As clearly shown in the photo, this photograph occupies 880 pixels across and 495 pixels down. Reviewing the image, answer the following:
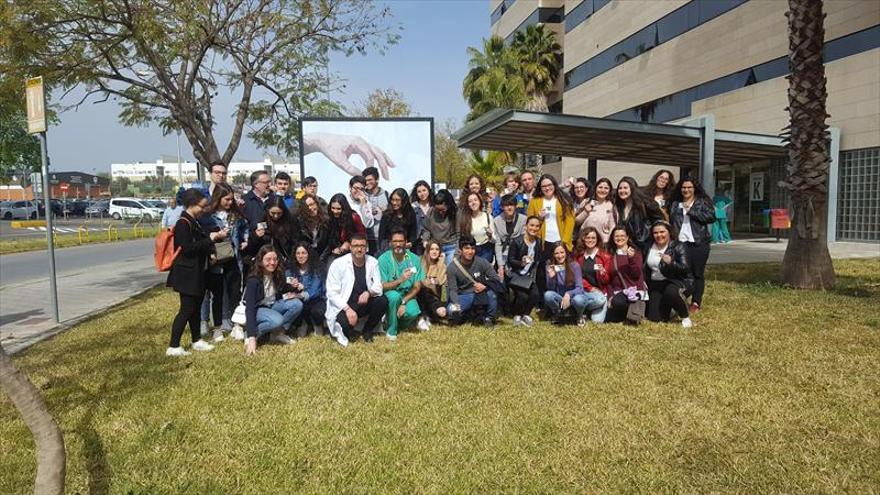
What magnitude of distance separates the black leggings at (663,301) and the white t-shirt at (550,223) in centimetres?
125

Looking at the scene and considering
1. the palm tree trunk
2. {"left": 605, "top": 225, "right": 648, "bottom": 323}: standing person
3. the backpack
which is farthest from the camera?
{"left": 605, "top": 225, "right": 648, "bottom": 323}: standing person

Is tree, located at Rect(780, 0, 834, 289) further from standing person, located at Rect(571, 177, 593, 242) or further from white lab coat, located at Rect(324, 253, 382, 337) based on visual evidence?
white lab coat, located at Rect(324, 253, 382, 337)

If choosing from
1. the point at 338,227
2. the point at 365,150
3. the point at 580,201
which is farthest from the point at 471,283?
the point at 365,150

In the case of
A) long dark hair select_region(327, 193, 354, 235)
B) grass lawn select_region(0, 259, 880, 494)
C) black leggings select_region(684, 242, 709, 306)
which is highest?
long dark hair select_region(327, 193, 354, 235)

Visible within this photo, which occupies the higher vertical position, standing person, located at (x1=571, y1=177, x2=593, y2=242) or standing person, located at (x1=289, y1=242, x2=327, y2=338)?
standing person, located at (x1=571, y1=177, x2=593, y2=242)

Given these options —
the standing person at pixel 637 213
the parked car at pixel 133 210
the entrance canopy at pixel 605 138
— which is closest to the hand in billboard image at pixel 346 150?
the entrance canopy at pixel 605 138

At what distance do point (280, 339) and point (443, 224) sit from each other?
7.90ft

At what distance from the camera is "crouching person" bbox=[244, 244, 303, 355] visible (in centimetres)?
586

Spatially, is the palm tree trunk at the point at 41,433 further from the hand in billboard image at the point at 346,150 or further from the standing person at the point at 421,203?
the hand in billboard image at the point at 346,150

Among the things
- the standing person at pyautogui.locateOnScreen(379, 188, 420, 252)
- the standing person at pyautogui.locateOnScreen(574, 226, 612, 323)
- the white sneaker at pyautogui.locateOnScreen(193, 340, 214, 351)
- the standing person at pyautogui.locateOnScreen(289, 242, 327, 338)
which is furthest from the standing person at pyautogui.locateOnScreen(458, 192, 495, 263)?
the white sneaker at pyautogui.locateOnScreen(193, 340, 214, 351)

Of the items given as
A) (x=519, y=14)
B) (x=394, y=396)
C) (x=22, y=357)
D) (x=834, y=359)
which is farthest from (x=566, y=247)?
(x=519, y=14)

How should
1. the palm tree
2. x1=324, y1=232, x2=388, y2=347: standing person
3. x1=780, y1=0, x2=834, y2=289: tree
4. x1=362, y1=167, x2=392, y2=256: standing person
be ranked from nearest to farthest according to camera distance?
x1=324, y1=232, x2=388, y2=347: standing person
x1=362, y1=167, x2=392, y2=256: standing person
x1=780, y1=0, x2=834, y2=289: tree
the palm tree

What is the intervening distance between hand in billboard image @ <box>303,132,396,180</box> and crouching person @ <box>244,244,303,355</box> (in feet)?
13.5

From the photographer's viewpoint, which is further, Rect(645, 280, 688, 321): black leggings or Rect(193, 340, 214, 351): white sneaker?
Rect(645, 280, 688, 321): black leggings
